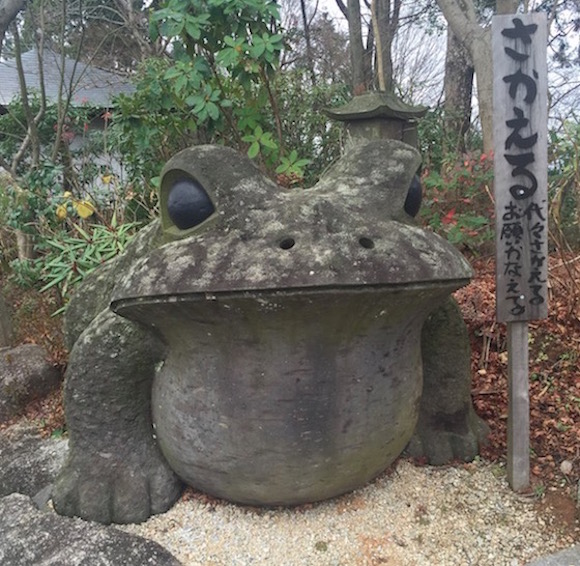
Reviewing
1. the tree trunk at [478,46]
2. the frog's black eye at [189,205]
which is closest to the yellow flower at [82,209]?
the frog's black eye at [189,205]

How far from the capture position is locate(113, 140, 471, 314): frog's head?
5.00 feet

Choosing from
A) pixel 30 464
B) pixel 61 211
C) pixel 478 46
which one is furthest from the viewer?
pixel 478 46

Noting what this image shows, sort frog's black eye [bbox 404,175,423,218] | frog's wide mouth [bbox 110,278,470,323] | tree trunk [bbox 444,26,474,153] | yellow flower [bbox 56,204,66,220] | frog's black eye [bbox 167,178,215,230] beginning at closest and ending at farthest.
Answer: frog's wide mouth [bbox 110,278,470,323]
frog's black eye [bbox 167,178,215,230]
frog's black eye [bbox 404,175,423,218]
yellow flower [bbox 56,204,66,220]
tree trunk [bbox 444,26,474,153]

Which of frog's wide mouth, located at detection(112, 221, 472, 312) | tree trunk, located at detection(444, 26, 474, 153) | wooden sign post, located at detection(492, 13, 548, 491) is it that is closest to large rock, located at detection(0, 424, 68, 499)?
frog's wide mouth, located at detection(112, 221, 472, 312)

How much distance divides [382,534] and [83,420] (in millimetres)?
1191

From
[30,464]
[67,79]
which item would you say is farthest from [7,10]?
[67,79]

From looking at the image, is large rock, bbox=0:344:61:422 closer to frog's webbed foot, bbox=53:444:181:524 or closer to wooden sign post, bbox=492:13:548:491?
frog's webbed foot, bbox=53:444:181:524

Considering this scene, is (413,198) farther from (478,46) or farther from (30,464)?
(478,46)

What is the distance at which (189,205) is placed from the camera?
5.89 feet

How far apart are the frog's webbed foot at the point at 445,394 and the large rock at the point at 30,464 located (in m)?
1.63

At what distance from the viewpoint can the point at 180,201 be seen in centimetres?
181

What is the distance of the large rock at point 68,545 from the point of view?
1797 mm

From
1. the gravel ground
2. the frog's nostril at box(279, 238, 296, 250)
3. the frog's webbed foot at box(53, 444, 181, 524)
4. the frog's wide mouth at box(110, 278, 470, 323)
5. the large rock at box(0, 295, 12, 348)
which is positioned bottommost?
the gravel ground

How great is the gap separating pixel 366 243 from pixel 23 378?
113 inches
